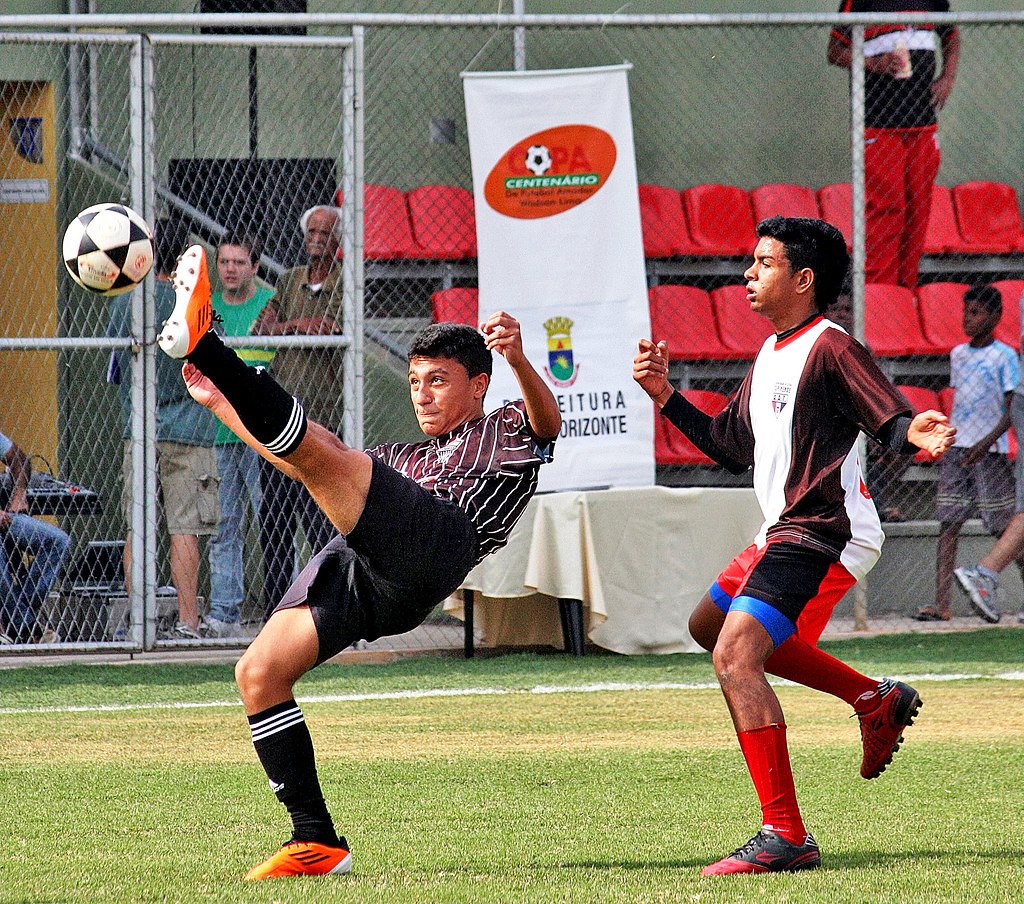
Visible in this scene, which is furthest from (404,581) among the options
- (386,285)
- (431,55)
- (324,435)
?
(431,55)

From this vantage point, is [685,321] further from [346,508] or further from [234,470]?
[346,508]

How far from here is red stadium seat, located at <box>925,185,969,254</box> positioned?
1267cm

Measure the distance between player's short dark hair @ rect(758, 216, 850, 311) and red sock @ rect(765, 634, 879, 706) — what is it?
1.09 meters

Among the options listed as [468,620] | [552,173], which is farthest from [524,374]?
[552,173]

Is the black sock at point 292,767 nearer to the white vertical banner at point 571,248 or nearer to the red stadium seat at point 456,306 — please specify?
the white vertical banner at point 571,248

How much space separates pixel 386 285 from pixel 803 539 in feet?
24.7

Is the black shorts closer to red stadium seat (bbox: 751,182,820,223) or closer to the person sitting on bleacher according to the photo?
the person sitting on bleacher

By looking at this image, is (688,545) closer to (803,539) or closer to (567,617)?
(567,617)

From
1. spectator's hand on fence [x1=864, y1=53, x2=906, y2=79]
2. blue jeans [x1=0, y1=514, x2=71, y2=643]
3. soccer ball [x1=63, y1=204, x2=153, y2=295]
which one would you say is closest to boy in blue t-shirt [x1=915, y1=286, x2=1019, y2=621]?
spectator's hand on fence [x1=864, y1=53, x2=906, y2=79]

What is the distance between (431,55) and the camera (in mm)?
12734

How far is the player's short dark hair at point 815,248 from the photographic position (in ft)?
15.7

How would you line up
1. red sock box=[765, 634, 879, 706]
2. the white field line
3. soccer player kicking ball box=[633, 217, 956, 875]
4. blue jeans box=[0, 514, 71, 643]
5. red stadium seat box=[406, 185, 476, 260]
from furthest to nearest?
red stadium seat box=[406, 185, 476, 260], blue jeans box=[0, 514, 71, 643], the white field line, red sock box=[765, 634, 879, 706], soccer player kicking ball box=[633, 217, 956, 875]

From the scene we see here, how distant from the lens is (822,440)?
460 cm

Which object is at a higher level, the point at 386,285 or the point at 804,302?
the point at 386,285
